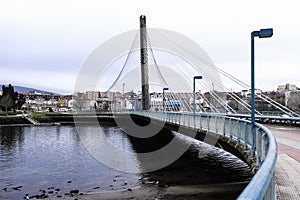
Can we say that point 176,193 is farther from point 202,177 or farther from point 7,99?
point 7,99

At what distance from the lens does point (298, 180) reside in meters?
6.63

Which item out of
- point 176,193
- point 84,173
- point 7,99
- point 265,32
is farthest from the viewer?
point 7,99

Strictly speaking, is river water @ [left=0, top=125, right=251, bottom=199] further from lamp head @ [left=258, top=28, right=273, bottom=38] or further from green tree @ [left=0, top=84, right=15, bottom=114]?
green tree @ [left=0, top=84, right=15, bottom=114]

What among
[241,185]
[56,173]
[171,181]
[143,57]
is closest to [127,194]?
[171,181]

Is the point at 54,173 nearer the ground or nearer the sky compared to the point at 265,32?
nearer the ground

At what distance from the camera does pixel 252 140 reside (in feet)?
31.1

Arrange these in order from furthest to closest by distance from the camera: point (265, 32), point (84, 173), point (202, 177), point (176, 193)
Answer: point (84, 173), point (202, 177), point (176, 193), point (265, 32)

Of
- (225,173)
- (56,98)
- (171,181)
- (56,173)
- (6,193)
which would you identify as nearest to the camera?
(6,193)

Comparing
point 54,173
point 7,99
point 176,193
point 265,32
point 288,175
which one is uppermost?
point 7,99

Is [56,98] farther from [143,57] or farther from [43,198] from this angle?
[43,198]

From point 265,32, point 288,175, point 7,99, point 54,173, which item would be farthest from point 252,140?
point 7,99

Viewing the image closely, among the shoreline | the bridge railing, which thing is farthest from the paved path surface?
the shoreline

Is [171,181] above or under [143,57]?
under

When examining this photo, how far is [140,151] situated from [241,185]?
16318 mm
